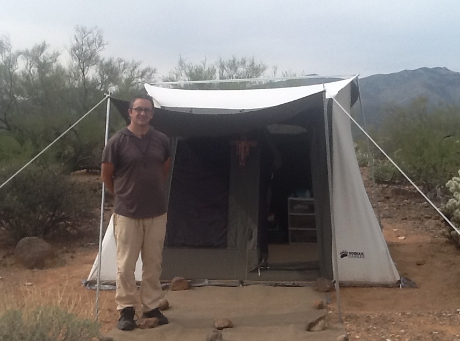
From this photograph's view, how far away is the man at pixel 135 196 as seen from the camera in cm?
362

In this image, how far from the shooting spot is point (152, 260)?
3.77m

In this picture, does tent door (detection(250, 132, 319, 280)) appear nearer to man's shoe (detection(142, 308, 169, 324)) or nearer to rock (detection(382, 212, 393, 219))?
man's shoe (detection(142, 308, 169, 324))

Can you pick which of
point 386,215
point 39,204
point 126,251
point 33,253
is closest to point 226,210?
point 126,251

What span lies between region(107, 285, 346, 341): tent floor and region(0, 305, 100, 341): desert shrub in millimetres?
702

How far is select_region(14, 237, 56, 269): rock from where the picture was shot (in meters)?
5.93

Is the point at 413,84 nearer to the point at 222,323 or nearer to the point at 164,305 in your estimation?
the point at 164,305

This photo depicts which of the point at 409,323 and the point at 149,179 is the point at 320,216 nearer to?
the point at 409,323

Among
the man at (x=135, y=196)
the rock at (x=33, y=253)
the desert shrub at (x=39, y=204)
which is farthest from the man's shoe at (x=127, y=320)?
the desert shrub at (x=39, y=204)

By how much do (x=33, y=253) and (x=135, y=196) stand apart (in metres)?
2.96

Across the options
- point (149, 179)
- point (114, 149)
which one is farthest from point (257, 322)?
point (114, 149)

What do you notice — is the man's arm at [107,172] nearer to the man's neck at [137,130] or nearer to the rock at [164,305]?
the man's neck at [137,130]

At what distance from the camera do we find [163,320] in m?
3.86

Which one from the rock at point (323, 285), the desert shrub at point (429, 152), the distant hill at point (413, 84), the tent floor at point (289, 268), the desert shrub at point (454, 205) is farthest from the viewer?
the distant hill at point (413, 84)

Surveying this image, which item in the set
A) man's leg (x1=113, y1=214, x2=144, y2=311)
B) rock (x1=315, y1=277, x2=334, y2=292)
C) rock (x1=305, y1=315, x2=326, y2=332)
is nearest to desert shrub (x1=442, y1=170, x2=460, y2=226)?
rock (x1=315, y1=277, x2=334, y2=292)
